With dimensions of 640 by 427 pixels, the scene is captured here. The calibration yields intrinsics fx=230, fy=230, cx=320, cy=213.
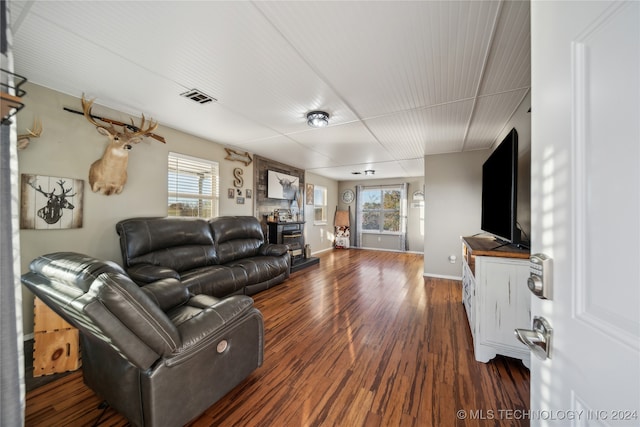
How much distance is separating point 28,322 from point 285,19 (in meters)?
3.45

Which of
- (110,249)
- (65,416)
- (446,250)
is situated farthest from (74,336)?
(446,250)

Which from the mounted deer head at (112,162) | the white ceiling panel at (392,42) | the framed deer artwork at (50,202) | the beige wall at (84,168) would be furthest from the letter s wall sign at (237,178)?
the white ceiling panel at (392,42)

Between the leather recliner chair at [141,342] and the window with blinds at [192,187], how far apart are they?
2242mm

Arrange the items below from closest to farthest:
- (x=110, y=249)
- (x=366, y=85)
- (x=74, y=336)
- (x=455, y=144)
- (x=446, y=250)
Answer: (x=74, y=336), (x=366, y=85), (x=110, y=249), (x=455, y=144), (x=446, y=250)

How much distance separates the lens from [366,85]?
213cm

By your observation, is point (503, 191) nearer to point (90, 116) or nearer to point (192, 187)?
point (192, 187)

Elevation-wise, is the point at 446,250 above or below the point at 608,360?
below

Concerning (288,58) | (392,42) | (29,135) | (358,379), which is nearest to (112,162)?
(29,135)

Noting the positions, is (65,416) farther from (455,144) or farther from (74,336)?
(455,144)

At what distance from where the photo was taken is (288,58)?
1.78 metres

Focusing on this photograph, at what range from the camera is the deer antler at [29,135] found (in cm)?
204

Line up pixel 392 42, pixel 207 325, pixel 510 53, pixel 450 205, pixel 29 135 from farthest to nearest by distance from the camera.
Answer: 1. pixel 450 205
2. pixel 29 135
3. pixel 510 53
4. pixel 392 42
5. pixel 207 325

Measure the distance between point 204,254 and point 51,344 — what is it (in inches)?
63.9

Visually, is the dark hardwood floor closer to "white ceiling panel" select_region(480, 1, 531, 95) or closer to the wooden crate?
the wooden crate
